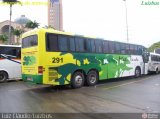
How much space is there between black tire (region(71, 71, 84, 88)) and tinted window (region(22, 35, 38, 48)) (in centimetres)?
281

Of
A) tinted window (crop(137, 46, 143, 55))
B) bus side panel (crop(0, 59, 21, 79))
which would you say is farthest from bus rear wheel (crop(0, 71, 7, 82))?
tinted window (crop(137, 46, 143, 55))

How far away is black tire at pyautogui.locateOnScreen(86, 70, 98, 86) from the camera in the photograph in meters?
16.7

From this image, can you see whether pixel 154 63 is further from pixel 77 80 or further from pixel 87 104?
pixel 87 104

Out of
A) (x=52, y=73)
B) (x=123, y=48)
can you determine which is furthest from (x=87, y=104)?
(x=123, y=48)

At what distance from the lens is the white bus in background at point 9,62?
1979 centimetres

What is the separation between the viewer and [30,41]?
14.9m

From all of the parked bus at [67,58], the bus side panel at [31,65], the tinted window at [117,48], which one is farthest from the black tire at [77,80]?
the tinted window at [117,48]

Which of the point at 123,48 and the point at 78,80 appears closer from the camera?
the point at 78,80

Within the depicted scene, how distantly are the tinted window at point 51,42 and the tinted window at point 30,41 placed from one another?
61 centimetres

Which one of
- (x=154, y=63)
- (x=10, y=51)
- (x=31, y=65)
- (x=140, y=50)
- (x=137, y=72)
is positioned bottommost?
(x=137, y=72)

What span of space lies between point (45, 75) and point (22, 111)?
4782mm

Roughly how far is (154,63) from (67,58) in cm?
1461

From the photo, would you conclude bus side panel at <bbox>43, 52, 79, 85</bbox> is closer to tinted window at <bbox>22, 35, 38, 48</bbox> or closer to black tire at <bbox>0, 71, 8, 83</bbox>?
tinted window at <bbox>22, 35, 38, 48</bbox>

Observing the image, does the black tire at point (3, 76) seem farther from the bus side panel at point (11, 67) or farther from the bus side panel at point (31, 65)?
the bus side panel at point (31, 65)
